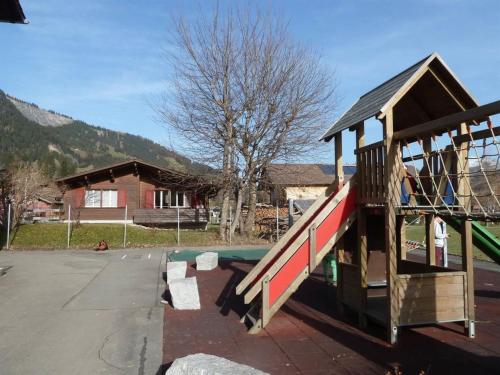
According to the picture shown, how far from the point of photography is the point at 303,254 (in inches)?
294

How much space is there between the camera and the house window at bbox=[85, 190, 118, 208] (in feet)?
112

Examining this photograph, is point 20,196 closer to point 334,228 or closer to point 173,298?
point 173,298

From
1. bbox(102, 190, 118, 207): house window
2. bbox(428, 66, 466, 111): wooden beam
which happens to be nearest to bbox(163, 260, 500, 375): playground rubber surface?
bbox(428, 66, 466, 111): wooden beam

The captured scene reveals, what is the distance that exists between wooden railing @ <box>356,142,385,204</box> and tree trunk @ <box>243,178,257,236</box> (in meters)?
17.2

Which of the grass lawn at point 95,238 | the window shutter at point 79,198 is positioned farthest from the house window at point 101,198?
the grass lawn at point 95,238

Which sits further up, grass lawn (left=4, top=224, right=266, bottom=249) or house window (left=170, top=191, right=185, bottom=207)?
house window (left=170, top=191, right=185, bottom=207)

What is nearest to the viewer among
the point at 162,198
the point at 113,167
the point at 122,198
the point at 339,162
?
the point at 339,162

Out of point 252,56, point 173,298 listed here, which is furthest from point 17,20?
point 252,56

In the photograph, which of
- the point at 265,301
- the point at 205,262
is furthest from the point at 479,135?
the point at 205,262

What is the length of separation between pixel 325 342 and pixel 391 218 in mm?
1998

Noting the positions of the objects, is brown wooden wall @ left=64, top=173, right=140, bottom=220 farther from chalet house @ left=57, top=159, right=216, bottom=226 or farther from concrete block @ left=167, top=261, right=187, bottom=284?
concrete block @ left=167, top=261, right=187, bottom=284

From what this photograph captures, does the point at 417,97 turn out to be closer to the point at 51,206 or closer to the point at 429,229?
the point at 429,229

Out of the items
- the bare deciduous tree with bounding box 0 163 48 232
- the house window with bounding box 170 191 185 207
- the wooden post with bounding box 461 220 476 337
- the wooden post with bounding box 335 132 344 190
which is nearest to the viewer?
the wooden post with bounding box 461 220 476 337

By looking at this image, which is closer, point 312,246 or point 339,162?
point 312,246
